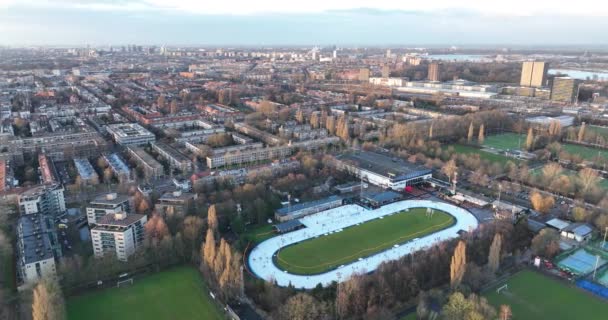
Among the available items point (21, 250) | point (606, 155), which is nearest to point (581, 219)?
point (606, 155)

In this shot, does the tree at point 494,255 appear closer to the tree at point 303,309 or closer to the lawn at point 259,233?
the tree at point 303,309

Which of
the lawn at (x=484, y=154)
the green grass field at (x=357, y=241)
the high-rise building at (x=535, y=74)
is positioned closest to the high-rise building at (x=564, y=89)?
the high-rise building at (x=535, y=74)

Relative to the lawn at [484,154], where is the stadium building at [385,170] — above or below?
above

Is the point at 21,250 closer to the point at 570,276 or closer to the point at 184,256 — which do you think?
the point at 184,256

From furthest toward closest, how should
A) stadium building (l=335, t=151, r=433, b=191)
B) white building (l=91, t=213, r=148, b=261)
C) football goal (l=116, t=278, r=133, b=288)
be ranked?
stadium building (l=335, t=151, r=433, b=191) < white building (l=91, t=213, r=148, b=261) < football goal (l=116, t=278, r=133, b=288)

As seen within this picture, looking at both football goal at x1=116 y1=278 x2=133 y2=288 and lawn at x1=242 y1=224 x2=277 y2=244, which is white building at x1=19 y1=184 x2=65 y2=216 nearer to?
football goal at x1=116 y1=278 x2=133 y2=288

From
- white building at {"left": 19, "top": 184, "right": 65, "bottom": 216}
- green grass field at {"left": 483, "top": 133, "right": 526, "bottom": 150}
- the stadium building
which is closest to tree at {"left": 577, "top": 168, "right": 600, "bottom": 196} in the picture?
the stadium building
